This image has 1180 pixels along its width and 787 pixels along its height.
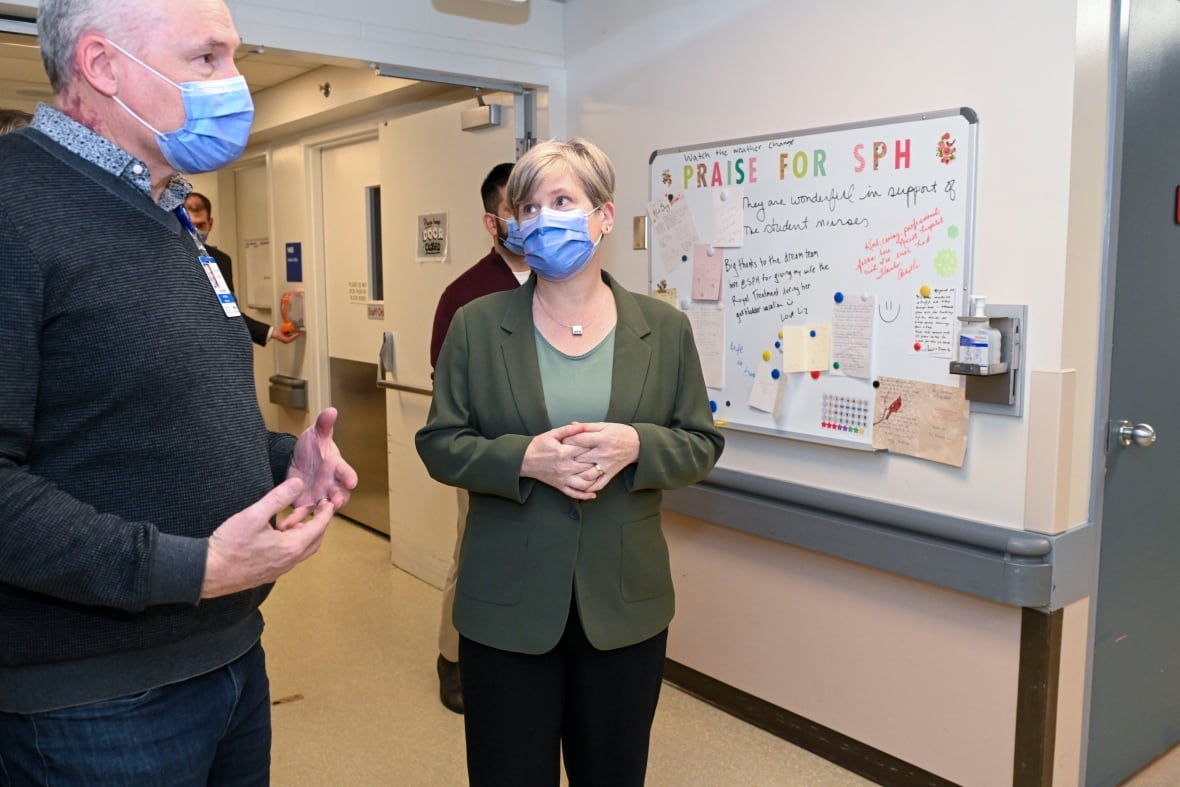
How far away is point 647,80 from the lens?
3045mm

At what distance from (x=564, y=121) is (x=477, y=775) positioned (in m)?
2.42

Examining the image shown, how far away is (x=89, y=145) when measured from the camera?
3.51 ft

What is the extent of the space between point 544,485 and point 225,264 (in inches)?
119

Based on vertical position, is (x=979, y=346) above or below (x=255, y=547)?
above

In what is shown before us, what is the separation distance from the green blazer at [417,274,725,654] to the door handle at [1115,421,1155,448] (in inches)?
45.2

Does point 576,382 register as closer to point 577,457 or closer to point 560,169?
point 577,457

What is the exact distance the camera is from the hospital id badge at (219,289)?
1.20 meters

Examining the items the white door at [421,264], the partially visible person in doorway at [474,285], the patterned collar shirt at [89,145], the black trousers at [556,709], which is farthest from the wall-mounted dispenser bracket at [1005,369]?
the white door at [421,264]

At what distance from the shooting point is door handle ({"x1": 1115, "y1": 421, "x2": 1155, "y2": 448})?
2246 mm

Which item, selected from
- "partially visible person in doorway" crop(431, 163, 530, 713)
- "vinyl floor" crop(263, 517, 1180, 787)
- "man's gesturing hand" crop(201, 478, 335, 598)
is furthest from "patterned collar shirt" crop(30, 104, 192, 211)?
"vinyl floor" crop(263, 517, 1180, 787)

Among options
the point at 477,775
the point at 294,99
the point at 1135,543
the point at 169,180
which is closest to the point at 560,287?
the point at 169,180

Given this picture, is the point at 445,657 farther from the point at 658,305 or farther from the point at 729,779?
the point at 658,305

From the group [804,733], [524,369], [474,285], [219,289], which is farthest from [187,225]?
[804,733]

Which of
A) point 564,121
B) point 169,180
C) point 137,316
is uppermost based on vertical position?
point 564,121
